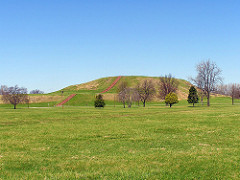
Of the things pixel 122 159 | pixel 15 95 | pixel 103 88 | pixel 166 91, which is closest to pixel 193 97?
pixel 166 91

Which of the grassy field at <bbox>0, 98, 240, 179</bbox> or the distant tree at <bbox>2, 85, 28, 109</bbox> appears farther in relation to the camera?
the distant tree at <bbox>2, 85, 28, 109</bbox>

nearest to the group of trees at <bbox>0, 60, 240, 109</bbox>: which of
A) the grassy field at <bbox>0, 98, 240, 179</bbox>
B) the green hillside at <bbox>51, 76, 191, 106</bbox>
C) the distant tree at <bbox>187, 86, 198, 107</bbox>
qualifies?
the distant tree at <bbox>187, 86, 198, 107</bbox>

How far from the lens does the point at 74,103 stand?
12000 cm

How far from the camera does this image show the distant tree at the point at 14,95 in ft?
296

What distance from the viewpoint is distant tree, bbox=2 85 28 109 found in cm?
9012

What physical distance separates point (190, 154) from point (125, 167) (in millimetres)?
3908

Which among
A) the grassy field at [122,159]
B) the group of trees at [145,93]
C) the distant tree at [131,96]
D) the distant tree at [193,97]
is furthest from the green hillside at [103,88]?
the grassy field at [122,159]

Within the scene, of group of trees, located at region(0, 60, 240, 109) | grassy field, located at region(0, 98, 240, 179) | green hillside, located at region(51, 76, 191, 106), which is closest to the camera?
grassy field, located at region(0, 98, 240, 179)

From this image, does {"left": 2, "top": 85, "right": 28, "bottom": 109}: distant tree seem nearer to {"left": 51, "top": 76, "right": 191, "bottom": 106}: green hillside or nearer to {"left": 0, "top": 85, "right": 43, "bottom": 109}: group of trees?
{"left": 0, "top": 85, "right": 43, "bottom": 109}: group of trees

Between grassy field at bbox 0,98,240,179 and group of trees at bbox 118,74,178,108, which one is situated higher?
group of trees at bbox 118,74,178,108

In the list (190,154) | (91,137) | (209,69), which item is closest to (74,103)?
(209,69)

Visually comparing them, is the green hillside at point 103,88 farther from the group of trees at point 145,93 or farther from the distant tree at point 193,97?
the distant tree at point 193,97

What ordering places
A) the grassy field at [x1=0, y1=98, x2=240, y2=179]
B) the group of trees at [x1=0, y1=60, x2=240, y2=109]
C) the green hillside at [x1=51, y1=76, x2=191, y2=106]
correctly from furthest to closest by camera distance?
the green hillside at [x1=51, y1=76, x2=191, y2=106]
the group of trees at [x1=0, y1=60, x2=240, y2=109]
the grassy field at [x1=0, y1=98, x2=240, y2=179]

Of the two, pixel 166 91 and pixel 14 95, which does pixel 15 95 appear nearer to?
pixel 14 95
